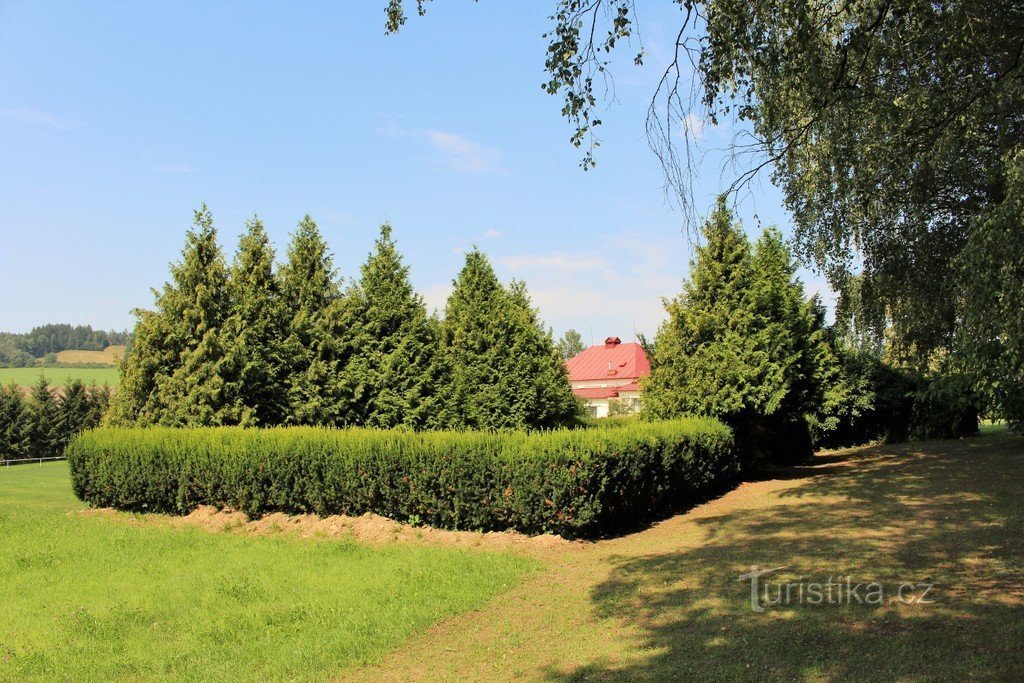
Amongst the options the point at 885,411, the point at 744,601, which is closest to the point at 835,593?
the point at 744,601

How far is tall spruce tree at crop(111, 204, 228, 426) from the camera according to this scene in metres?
15.8

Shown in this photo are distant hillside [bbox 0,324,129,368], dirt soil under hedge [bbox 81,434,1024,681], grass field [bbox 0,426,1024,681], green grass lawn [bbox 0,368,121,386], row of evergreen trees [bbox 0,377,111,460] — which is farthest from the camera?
distant hillside [bbox 0,324,129,368]

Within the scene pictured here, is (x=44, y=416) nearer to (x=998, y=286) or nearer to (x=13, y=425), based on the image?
(x=13, y=425)

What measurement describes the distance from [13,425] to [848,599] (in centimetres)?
4278

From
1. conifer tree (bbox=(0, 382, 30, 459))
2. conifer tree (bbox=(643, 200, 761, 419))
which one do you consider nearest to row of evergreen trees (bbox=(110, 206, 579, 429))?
conifer tree (bbox=(643, 200, 761, 419))

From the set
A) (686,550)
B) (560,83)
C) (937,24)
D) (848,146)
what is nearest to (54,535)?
(686,550)

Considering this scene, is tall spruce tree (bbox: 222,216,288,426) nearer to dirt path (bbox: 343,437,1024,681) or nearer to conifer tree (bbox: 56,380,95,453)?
dirt path (bbox: 343,437,1024,681)

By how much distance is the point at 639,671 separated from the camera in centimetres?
530

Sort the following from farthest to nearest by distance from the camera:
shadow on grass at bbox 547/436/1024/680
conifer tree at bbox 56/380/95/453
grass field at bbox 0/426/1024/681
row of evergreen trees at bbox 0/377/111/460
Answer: conifer tree at bbox 56/380/95/453, row of evergreen trees at bbox 0/377/111/460, grass field at bbox 0/426/1024/681, shadow on grass at bbox 547/436/1024/680

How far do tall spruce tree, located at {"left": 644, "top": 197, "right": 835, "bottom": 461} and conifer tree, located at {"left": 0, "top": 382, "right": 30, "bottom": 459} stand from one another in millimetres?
35961

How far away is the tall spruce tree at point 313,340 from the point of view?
672 inches

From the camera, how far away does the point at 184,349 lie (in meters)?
16.0

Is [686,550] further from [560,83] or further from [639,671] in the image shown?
[560,83]

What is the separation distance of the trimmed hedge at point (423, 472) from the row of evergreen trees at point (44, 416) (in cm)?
2603
